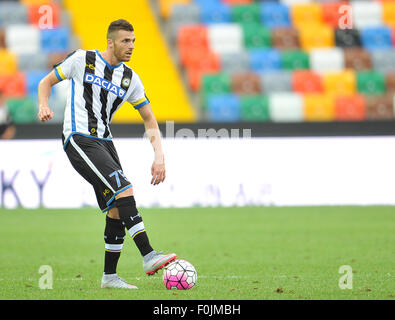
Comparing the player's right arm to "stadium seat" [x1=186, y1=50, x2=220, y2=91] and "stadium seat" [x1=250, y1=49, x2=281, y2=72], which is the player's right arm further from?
"stadium seat" [x1=250, y1=49, x2=281, y2=72]

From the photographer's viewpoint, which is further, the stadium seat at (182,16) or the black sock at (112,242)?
the stadium seat at (182,16)

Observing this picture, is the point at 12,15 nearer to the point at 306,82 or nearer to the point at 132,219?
the point at 306,82

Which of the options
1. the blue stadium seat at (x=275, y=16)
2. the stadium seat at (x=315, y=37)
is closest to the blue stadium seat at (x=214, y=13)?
the blue stadium seat at (x=275, y=16)

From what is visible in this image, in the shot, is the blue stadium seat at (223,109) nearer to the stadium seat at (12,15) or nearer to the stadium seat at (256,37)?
the stadium seat at (256,37)

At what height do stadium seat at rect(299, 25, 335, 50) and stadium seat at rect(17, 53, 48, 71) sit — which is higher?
stadium seat at rect(299, 25, 335, 50)

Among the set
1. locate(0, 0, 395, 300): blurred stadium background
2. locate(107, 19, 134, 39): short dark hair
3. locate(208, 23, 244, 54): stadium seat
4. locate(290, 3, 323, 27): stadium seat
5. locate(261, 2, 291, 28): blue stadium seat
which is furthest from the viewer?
locate(290, 3, 323, 27): stadium seat

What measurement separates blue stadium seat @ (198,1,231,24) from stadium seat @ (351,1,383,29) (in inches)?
133

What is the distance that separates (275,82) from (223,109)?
1.83m

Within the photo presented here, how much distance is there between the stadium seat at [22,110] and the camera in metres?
15.4

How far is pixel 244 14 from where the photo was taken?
772 inches

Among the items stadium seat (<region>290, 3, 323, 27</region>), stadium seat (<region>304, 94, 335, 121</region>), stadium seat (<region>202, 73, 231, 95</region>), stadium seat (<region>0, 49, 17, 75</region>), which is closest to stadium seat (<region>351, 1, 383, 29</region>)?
stadium seat (<region>290, 3, 323, 27</region>)

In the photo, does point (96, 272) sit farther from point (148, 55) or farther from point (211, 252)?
point (148, 55)

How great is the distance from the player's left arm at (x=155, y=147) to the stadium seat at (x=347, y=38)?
13640 millimetres

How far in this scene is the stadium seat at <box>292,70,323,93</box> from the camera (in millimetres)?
17812
